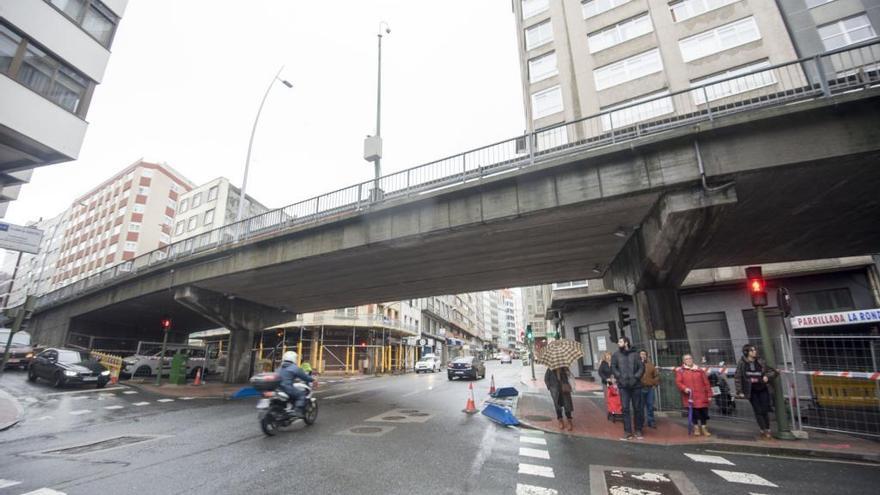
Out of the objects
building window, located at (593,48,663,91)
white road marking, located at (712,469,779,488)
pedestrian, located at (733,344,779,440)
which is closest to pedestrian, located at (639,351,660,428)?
pedestrian, located at (733,344,779,440)

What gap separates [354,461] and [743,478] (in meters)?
5.52

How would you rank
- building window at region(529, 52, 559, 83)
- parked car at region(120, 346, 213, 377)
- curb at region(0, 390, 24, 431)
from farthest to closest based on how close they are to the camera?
building window at region(529, 52, 559, 83), parked car at region(120, 346, 213, 377), curb at region(0, 390, 24, 431)

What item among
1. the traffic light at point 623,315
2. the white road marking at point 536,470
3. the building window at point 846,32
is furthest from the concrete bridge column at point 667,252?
the building window at point 846,32

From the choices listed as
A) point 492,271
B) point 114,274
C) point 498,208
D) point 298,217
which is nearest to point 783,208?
point 498,208

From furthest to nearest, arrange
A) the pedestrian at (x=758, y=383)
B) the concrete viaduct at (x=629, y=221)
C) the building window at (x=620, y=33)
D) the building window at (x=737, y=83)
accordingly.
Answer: the building window at (x=620, y=33) → the building window at (x=737, y=83) → the concrete viaduct at (x=629, y=221) → the pedestrian at (x=758, y=383)

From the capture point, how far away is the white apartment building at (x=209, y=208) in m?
49.5

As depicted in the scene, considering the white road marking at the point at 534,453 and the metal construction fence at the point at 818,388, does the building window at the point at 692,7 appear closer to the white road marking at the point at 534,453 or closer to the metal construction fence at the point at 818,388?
the metal construction fence at the point at 818,388

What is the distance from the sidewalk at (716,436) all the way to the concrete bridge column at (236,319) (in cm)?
1704

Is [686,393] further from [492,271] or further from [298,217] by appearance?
[298,217]

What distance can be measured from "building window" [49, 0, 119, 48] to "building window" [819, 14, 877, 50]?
30338 mm

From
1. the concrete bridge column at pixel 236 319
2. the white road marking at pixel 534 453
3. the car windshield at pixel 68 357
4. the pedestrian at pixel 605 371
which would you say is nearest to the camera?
the white road marking at pixel 534 453

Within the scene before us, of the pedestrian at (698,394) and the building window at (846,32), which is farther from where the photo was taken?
the building window at (846,32)

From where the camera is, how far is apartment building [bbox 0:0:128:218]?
1121 centimetres

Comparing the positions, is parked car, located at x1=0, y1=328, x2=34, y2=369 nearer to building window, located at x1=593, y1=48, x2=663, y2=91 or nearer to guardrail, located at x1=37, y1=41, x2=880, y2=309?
guardrail, located at x1=37, y1=41, x2=880, y2=309
